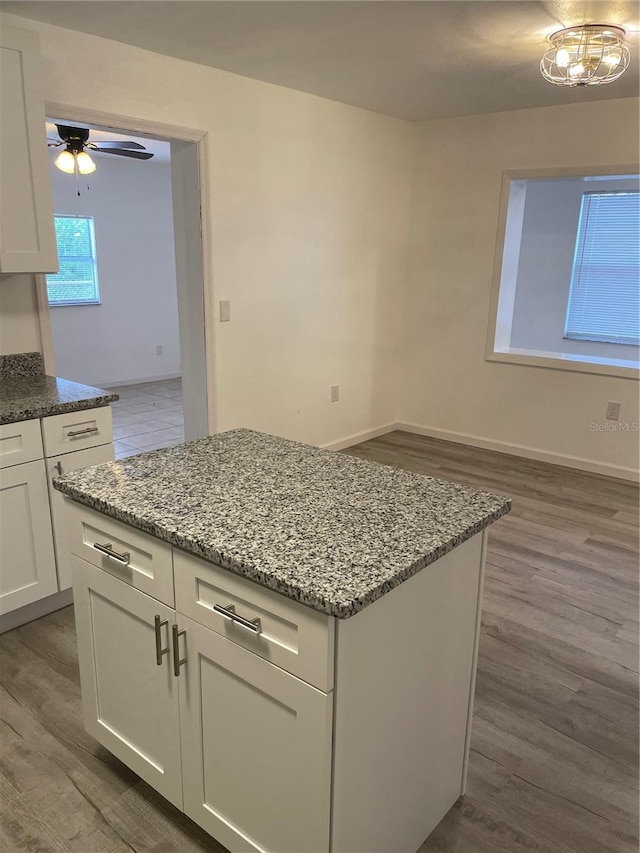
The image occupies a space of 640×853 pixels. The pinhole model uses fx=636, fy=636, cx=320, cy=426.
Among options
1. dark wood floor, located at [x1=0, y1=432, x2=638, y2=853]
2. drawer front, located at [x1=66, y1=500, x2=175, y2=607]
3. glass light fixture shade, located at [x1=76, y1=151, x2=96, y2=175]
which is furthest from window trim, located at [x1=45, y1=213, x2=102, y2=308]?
drawer front, located at [x1=66, y1=500, x2=175, y2=607]

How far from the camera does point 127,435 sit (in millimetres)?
5273

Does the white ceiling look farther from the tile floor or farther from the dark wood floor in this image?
the tile floor

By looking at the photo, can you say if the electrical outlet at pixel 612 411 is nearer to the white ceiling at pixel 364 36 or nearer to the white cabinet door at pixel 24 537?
the white ceiling at pixel 364 36

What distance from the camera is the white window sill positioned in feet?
13.9

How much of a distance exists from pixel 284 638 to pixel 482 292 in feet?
13.1

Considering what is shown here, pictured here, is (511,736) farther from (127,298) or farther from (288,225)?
(127,298)

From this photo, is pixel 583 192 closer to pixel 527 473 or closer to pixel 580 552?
pixel 527 473

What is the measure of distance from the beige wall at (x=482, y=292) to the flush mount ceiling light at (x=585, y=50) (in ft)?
4.60

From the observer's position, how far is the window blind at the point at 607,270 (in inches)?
232

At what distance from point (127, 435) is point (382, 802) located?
14.1 ft

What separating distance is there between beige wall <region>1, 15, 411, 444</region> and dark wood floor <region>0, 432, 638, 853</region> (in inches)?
66.2

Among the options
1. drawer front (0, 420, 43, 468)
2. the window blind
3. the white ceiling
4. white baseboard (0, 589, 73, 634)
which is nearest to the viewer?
drawer front (0, 420, 43, 468)

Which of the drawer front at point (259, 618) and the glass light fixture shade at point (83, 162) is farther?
the glass light fixture shade at point (83, 162)

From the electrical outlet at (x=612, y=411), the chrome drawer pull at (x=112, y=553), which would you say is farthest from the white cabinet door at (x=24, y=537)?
the electrical outlet at (x=612, y=411)
